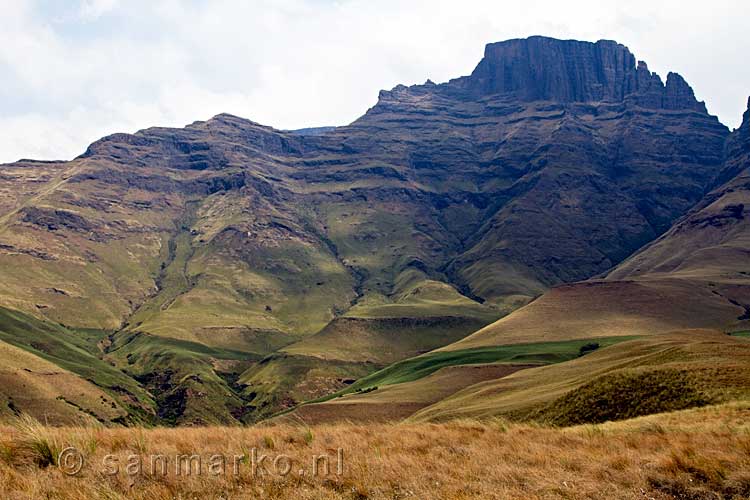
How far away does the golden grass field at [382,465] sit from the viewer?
14672 millimetres

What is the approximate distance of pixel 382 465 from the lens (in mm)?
16594

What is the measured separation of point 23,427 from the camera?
55.2 ft

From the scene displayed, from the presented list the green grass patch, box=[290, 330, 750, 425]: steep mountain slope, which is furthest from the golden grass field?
the green grass patch

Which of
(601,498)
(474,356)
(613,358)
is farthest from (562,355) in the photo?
(601,498)

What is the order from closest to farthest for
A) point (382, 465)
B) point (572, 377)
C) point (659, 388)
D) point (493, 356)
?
point (382, 465), point (659, 388), point (572, 377), point (493, 356)

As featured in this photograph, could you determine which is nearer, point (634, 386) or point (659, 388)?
point (659, 388)

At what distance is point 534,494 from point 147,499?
27.9 ft

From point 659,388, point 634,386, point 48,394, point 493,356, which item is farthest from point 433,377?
point 659,388

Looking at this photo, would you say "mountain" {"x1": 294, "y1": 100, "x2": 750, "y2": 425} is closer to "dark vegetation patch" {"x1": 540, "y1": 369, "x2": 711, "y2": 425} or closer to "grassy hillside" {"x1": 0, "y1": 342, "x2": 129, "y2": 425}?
"dark vegetation patch" {"x1": 540, "y1": 369, "x2": 711, "y2": 425}

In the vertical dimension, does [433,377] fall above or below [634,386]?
below

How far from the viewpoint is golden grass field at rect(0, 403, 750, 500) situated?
14672 mm

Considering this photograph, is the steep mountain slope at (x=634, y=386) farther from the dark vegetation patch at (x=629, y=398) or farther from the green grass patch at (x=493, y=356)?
the green grass patch at (x=493, y=356)

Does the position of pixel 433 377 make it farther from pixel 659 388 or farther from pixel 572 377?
pixel 659 388

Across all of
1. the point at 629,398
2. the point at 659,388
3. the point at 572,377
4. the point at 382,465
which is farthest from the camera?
the point at 572,377
